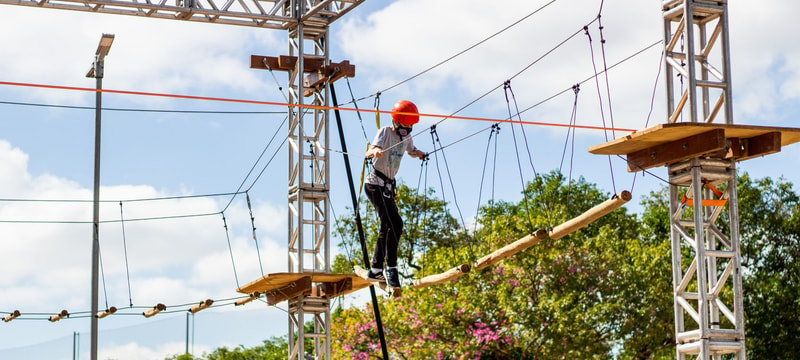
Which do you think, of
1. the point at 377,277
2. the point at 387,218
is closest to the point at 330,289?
the point at 377,277

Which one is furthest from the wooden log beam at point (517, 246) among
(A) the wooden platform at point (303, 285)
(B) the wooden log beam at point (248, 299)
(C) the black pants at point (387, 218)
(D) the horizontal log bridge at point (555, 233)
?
(B) the wooden log beam at point (248, 299)

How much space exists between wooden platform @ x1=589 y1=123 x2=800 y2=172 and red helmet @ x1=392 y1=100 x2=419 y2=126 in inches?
72.8

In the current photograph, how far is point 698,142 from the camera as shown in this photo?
7727 mm

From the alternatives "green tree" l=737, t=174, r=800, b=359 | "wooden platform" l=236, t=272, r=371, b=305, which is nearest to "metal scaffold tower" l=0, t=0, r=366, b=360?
"wooden platform" l=236, t=272, r=371, b=305

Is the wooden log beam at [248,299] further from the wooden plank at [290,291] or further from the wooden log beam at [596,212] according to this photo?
the wooden log beam at [596,212]

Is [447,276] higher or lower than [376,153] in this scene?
lower

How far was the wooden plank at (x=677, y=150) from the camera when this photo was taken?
759 cm

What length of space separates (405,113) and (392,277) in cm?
140

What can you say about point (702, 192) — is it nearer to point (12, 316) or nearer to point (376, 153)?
point (376, 153)

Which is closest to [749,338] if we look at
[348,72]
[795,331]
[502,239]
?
[795,331]

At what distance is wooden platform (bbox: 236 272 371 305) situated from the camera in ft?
38.8

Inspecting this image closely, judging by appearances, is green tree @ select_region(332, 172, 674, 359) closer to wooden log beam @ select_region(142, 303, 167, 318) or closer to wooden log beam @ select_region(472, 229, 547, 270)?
wooden log beam @ select_region(142, 303, 167, 318)

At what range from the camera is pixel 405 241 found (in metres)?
26.3

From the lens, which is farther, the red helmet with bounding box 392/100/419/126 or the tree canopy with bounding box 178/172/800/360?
the tree canopy with bounding box 178/172/800/360
